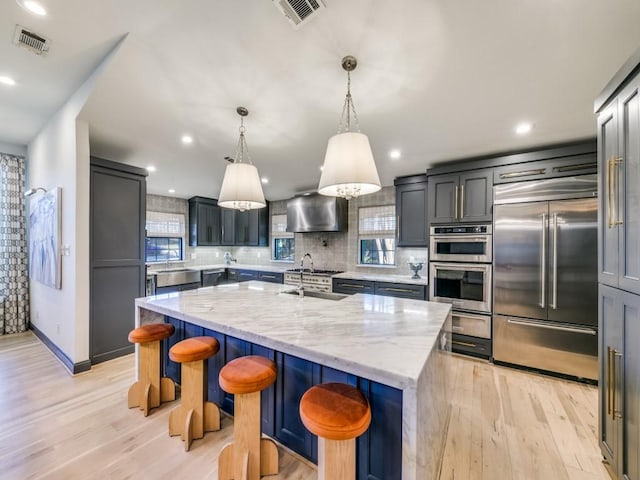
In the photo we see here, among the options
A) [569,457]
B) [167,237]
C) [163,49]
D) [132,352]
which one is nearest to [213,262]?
[167,237]

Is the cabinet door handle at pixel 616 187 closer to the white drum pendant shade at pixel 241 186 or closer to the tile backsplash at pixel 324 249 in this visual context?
the white drum pendant shade at pixel 241 186

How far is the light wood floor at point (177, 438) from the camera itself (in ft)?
5.23

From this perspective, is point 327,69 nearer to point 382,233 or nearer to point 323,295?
point 323,295

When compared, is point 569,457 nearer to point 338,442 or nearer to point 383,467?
point 383,467

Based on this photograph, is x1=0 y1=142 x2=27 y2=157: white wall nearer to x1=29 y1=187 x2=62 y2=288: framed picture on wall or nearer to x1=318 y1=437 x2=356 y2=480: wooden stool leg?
x1=29 y1=187 x2=62 y2=288: framed picture on wall

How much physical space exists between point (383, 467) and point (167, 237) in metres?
5.58

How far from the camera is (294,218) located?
16.6 ft

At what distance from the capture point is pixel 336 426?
3.57 ft

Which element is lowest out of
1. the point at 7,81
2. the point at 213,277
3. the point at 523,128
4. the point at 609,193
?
the point at 213,277

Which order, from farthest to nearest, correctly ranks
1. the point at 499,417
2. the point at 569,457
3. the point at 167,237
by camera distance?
the point at 167,237
the point at 499,417
the point at 569,457

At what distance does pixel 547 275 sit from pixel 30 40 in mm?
4939

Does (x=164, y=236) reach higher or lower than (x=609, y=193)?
lower

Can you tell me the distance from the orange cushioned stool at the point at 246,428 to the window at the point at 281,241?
4286 mm

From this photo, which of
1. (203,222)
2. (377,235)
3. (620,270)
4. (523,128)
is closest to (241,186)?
(620,270)
